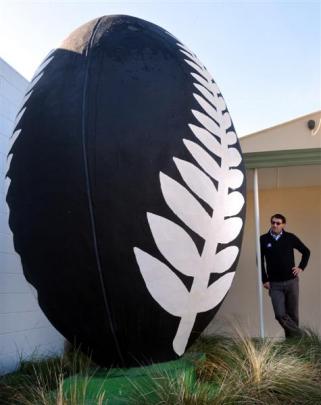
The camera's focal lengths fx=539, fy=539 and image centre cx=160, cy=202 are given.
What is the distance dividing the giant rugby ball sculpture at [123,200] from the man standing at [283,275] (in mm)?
2667

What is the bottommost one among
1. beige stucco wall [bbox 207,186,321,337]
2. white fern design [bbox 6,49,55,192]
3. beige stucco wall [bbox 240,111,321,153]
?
beige stucco wall [bbox 207,186,321,337]

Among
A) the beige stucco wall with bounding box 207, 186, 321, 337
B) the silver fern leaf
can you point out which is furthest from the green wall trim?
the silver fern leaf

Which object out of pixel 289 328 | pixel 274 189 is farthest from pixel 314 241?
pixel 289 328

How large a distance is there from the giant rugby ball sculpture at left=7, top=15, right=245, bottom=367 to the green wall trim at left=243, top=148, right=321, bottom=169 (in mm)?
3284

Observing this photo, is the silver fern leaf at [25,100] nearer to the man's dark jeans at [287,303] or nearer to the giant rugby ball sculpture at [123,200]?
the giant rugby ball sculpture at [123,200]

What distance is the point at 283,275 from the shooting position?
647 cm

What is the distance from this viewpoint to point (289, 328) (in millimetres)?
6309

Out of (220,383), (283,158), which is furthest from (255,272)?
(220,383)

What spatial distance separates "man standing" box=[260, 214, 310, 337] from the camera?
640 cm

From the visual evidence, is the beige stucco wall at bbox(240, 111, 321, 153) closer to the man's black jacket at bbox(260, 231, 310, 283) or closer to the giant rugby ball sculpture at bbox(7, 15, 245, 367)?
the man's black jacket at bbox(260, 231, 310, 283)

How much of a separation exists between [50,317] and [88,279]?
0.63 meters

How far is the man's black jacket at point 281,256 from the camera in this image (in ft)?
21.2

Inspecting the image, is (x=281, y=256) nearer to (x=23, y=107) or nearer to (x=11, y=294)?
(x=11, y=294)

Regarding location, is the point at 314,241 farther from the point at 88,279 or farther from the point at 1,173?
the point at 88,279
